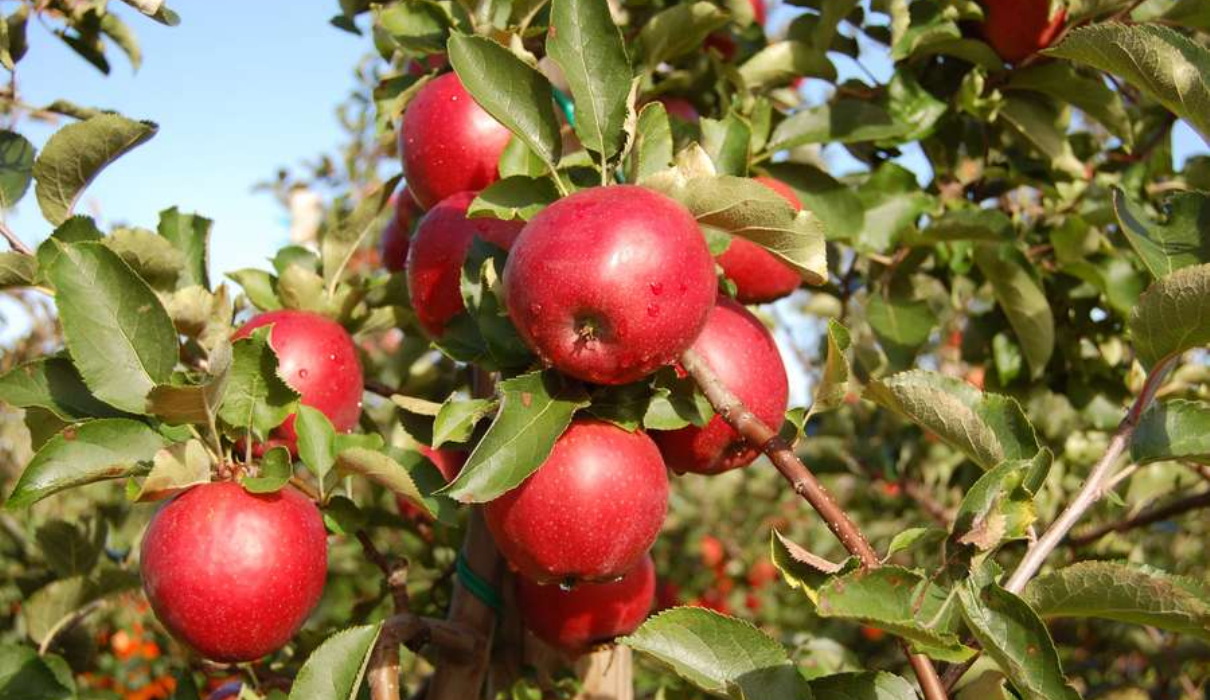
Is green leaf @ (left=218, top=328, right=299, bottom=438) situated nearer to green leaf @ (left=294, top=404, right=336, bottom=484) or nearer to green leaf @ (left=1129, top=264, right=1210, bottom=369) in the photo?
green leaf @ (left=294, top=404, right=336, bottom=484)

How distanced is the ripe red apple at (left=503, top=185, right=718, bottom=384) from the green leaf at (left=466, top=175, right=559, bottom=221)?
0.07 meters

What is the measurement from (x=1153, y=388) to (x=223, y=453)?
83cm

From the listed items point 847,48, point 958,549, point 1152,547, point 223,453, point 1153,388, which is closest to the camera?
point 958,549

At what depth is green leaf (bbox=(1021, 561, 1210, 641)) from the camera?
2.40 ft

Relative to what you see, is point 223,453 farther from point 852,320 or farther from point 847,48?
point 852,320

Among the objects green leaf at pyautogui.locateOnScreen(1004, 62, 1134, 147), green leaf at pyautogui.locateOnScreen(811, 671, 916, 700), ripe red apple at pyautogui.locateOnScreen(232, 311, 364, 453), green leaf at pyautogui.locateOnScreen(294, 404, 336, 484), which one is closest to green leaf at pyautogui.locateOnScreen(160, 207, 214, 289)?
ripe red apple at pyautogui.locateOnScreen(232, 311, 364, 453)

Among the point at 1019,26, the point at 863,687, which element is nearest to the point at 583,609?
the point at 863,687

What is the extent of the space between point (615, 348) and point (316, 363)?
1.43 ft

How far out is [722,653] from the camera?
84 cm

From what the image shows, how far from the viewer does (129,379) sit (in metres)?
0.98

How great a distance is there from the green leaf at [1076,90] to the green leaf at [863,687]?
3.15 ft

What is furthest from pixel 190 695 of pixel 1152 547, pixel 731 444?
pixel 1152 547

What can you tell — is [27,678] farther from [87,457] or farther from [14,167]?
[14,167]

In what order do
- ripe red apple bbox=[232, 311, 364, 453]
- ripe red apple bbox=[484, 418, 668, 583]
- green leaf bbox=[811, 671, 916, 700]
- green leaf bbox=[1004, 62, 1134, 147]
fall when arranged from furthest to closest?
1. green leaf bbox=[1004, 62, 1134, 147]
2. ripe red apple bbox=[232, 311, 364, 453]
3. ripe red apple bbox=[484, 418, 668, 583]
4. green leaf bbox=[811, 671, 916, 700]
